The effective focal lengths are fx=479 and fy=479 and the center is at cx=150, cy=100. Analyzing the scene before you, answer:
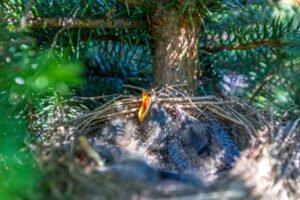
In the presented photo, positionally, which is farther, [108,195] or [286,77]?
[286,77]

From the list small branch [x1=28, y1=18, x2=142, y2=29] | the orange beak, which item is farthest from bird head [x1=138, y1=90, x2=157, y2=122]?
small branch [x1=28, y1=18, x2=142, y2=29]

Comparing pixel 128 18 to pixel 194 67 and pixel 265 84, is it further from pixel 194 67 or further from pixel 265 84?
pixel 265 84

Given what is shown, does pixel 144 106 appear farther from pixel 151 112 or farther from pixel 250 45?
pixel 250 45

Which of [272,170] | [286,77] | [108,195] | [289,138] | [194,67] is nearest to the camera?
[108,195]

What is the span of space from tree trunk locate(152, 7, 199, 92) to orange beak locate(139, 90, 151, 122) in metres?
0.06

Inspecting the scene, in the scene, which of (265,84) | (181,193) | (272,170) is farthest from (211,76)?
(181,193)

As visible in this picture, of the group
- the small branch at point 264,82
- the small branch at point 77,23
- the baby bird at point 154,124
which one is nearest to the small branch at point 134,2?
the small branch at point 77,23

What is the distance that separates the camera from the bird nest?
67cm

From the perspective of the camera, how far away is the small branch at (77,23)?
3.25 feet

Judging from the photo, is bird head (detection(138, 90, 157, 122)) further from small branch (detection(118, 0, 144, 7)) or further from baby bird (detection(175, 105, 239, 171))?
small branch (detection(118, 0, 144, 7))

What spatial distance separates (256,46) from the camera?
1178 mm

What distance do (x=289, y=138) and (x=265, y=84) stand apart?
34 cm

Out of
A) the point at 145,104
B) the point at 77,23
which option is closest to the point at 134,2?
the point at 77,23

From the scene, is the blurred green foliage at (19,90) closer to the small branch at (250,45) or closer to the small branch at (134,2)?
the small branch at (134,2)
